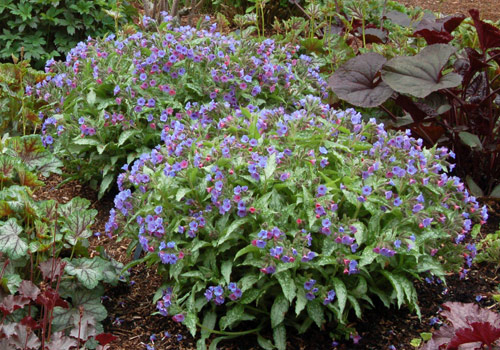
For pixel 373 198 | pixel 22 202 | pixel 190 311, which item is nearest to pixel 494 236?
pixel 373 198

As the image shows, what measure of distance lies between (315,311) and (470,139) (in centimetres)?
150

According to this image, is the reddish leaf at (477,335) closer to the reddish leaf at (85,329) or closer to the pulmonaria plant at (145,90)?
the reddish leaf at (85,329)

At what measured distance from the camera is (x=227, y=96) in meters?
3.74

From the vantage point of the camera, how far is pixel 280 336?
105 inches

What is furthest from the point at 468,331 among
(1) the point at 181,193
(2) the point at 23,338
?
(2) the point at 23,338

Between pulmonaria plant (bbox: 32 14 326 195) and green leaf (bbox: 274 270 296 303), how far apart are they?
1175 millimetres

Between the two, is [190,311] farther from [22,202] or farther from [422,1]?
[422,1]

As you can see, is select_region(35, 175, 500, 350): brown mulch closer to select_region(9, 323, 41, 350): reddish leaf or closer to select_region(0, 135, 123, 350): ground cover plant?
select_region(0, 135, 123, 350): ground cover plant

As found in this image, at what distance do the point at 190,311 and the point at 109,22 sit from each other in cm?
369

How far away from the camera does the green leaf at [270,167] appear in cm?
266

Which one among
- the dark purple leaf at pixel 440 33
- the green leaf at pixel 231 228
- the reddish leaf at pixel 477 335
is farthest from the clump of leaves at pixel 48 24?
the reddish leaf at pixel 477 335

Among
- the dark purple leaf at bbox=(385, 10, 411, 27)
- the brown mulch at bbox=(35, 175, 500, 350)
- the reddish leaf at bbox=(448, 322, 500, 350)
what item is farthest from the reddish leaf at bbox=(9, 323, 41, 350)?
the dark purple leaf at bbox=(385, 10, 411, 27)

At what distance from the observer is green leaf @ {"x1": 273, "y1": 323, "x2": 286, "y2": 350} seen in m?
2.64

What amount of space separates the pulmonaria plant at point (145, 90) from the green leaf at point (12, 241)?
0.90 m
